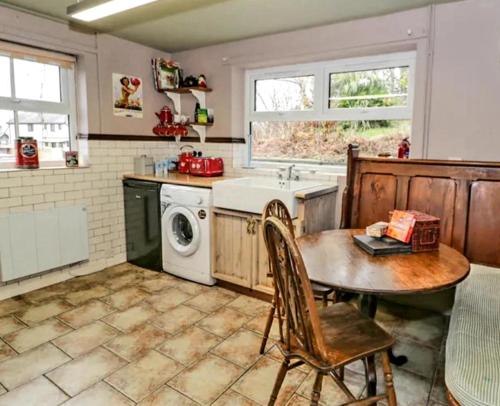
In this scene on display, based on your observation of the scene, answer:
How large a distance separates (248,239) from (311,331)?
1742mm

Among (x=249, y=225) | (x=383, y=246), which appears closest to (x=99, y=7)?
(x=249, y=225)

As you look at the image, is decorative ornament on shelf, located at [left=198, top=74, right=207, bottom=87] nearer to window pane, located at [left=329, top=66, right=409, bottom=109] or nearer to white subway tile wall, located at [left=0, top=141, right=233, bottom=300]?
white subway tile wall, located at [left=0, top=141, right=233, bottom=300]

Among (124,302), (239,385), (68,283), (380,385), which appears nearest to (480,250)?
(380,385)

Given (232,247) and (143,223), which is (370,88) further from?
(143,223)

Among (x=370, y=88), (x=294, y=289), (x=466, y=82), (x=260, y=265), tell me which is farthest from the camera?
(x=370, y=88)

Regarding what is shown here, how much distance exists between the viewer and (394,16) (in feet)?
9.58

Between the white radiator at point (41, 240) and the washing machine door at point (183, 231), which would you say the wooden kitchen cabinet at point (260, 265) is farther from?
the white radiator at point (41, 240)

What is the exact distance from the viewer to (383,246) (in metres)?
1.89

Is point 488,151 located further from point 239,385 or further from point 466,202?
point 239,385

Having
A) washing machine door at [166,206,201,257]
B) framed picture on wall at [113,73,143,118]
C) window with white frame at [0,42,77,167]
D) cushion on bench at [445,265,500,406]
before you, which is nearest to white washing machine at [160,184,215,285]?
washing machine door at [166,206,201,257]

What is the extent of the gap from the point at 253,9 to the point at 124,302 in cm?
253

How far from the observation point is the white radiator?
3039 mm

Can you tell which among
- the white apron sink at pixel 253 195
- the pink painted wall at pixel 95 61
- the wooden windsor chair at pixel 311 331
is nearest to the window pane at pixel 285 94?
the white apron sink at pixel 253 195

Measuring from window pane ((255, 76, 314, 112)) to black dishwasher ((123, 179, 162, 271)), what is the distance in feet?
4.58
